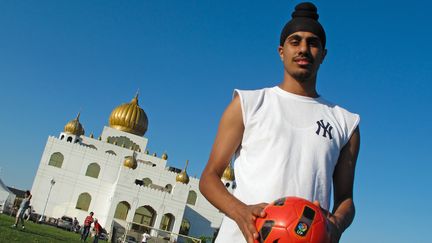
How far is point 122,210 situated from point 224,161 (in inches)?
1401

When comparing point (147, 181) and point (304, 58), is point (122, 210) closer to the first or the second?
point (147, 181)

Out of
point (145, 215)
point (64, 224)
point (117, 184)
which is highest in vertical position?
point (117, 184)

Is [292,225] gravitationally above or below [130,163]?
below

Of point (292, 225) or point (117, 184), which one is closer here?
point (292, 225)

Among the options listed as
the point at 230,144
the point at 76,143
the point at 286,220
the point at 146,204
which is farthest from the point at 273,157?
the point at 76,143

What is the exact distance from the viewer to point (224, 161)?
90.0 inches

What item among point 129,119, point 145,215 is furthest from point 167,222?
point 129,119

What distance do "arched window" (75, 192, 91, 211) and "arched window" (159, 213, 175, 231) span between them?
6.64m

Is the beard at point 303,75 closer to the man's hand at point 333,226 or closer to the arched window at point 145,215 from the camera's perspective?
the man's hand at point 333,226

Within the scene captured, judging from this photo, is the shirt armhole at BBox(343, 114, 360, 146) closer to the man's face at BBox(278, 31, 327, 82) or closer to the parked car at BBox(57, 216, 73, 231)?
the man's face at BBox(278, 31, 327, 82)

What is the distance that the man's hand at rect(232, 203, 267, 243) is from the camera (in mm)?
1834

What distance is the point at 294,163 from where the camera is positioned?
84.0 inches

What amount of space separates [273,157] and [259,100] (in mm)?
337

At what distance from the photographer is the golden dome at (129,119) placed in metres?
45.2
